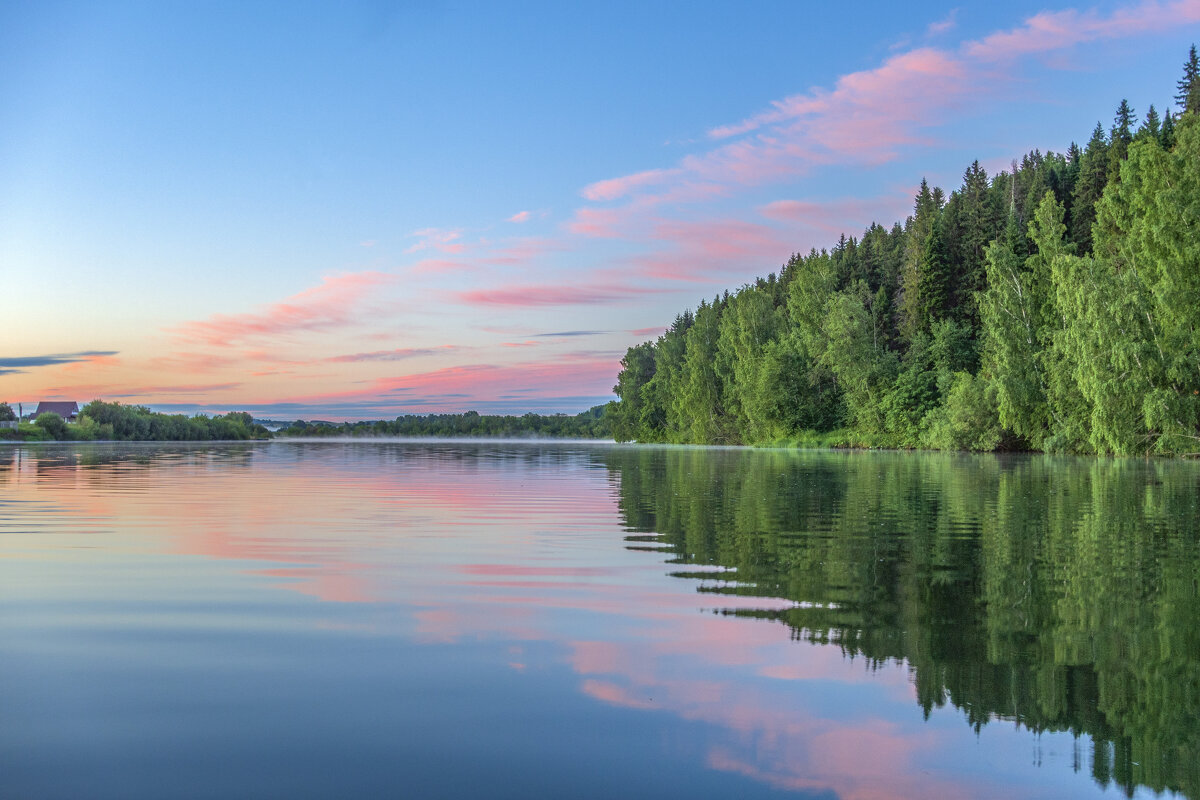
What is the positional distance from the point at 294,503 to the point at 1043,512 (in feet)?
56.8

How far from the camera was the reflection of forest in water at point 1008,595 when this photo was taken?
588 centimetres

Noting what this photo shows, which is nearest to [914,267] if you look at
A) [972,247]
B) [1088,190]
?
[972,247]

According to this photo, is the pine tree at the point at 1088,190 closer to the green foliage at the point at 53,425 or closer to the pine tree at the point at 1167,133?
the pine tree at the point at 1167,133

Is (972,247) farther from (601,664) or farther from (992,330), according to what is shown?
(601,664)

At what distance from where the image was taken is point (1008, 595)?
966cm

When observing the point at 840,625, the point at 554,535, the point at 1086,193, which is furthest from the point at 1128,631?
the point at 1086,193

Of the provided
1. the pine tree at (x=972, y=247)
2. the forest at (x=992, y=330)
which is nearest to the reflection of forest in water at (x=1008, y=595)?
the forest at (x=992, y=330)

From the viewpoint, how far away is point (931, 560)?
40.1 ft

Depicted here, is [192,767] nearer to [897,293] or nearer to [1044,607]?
[1044,607]

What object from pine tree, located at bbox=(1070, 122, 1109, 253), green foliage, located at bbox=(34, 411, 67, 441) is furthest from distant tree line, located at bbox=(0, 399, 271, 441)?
pine tree, located at bbox=(1070, 122, 1109, 253)

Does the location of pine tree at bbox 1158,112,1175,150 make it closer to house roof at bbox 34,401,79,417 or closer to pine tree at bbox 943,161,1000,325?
pine tree at bbox 943,161,1000,325

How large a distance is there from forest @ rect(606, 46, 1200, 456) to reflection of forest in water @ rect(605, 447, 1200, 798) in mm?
29464

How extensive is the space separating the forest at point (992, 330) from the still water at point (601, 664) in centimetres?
3804

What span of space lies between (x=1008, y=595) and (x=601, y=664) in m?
5.15
